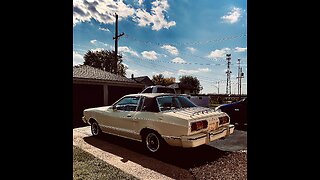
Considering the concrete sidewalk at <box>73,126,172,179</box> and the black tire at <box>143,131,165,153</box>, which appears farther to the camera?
the black tire at <box>143,131,165,153</box>

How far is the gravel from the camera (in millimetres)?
3812

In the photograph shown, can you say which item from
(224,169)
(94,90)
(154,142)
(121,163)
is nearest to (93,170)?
(121,163)

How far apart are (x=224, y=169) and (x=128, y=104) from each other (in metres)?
3.38

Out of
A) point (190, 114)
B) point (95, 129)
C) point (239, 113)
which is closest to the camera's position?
point (190, 114)

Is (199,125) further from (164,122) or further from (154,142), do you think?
(154,142)

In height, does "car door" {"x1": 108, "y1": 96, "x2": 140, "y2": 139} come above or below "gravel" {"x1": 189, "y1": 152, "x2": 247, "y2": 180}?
above

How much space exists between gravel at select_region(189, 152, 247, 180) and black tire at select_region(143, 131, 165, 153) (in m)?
1.10

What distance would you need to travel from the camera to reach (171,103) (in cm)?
565

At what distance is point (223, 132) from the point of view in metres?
5.34

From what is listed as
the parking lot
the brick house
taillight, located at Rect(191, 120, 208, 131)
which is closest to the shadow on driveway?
the parking lot

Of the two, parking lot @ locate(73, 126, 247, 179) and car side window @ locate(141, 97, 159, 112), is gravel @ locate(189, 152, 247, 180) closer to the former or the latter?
parking lot @ locate(73, 126, 247, 179)
